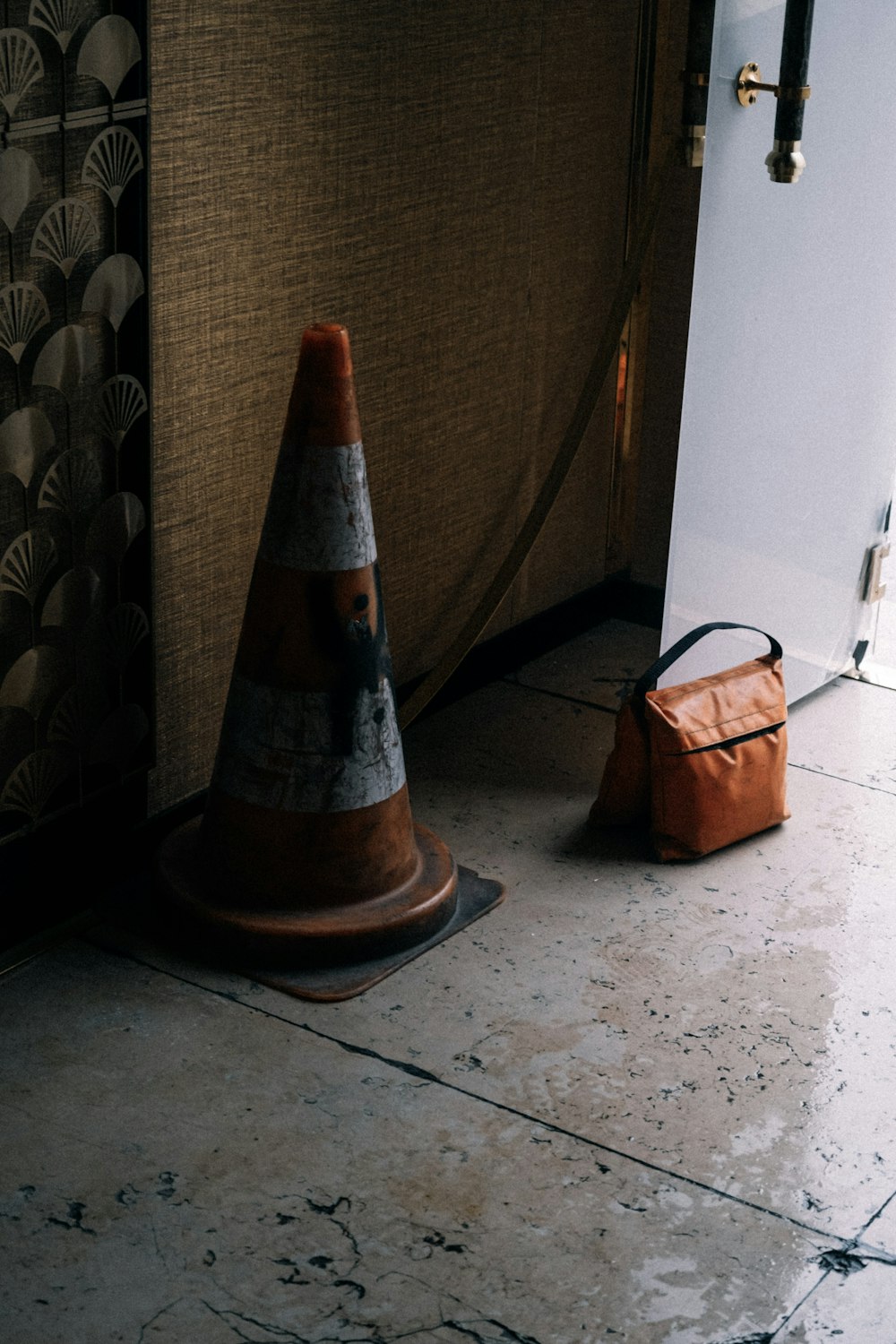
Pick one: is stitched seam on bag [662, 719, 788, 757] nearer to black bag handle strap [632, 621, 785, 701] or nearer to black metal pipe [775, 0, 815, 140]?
black bag handle strap [632, 621, 785, 701]

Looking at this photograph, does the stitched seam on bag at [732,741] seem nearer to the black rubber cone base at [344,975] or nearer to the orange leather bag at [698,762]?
the orange leather bag at [698,762]

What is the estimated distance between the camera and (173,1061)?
2332mm

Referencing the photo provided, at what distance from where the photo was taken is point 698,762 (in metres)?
2.87

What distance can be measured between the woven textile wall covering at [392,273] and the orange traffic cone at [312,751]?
26cm

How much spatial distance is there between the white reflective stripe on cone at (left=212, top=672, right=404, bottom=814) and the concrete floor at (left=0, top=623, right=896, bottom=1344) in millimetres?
285

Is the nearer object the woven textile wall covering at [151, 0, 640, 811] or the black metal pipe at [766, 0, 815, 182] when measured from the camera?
the woven textile wall covering at [151, 0, 640, 811]

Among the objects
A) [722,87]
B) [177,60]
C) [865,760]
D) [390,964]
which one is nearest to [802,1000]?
[390,964]

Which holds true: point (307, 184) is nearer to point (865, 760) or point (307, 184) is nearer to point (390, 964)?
point (390, 964)

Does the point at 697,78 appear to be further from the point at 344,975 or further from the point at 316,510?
the point at 344,975

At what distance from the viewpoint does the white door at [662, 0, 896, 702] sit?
2875 mm

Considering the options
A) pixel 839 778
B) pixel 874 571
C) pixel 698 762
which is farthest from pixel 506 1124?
pixel 874 571

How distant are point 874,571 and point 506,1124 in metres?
1.80

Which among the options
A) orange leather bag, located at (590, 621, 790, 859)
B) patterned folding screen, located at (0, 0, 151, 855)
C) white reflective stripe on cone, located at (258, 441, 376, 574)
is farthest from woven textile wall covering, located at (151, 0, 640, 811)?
orange leather bag, located at (590, 621, 790, 859)

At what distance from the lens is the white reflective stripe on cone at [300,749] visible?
2.53 m
